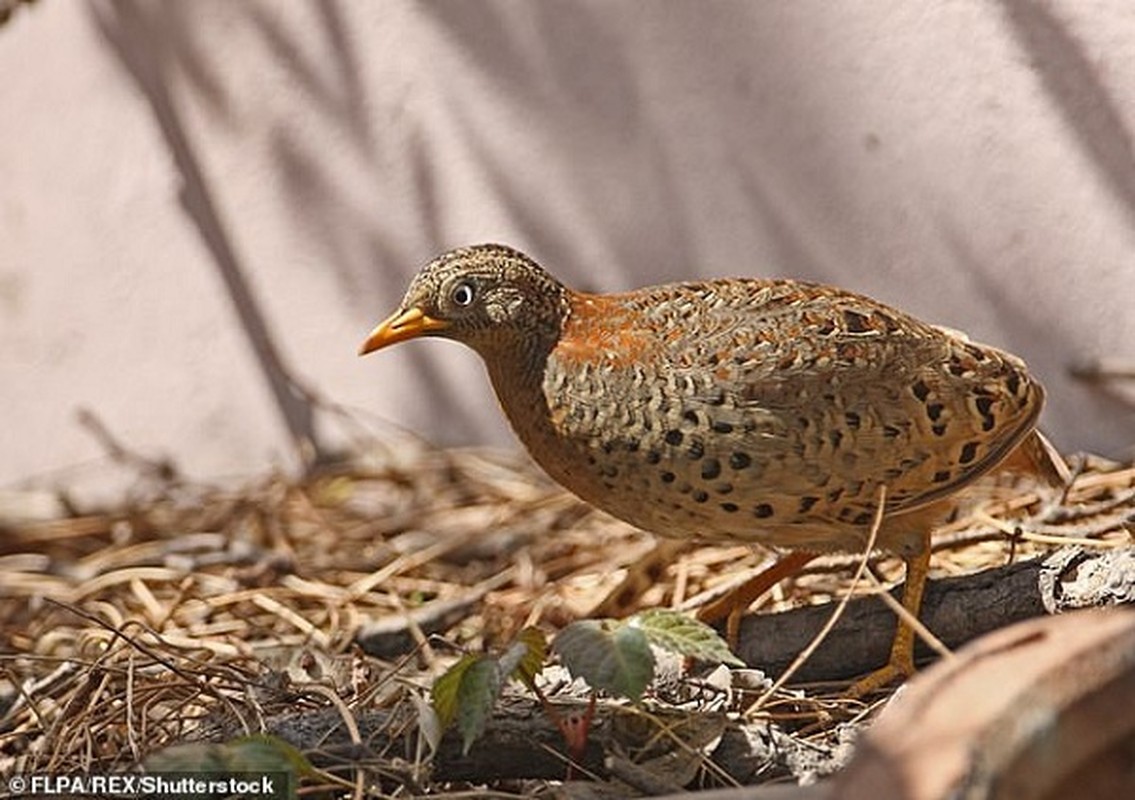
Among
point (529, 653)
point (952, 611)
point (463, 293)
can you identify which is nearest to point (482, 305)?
point (463, 293)

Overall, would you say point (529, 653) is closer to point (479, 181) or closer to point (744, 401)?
point (744, 401)

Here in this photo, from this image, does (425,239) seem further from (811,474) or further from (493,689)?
(493,689)

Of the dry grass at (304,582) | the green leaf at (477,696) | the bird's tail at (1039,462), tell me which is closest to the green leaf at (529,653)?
the green leaf at (477,696)

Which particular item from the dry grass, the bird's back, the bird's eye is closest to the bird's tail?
the dry grass

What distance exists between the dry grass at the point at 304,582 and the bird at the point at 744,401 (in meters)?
0.29

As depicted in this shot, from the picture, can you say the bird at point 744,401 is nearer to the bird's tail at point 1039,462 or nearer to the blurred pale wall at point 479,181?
the bird's tail at point 1039,462

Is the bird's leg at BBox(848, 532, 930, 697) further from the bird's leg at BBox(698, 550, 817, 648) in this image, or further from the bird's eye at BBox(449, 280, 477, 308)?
the bird's eye at BBox(449, 280, 477, 308)

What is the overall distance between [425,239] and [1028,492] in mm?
1412

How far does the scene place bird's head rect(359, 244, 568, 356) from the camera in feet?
8.98

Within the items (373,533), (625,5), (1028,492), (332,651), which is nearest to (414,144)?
(625,5)

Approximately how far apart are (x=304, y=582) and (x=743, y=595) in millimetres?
1101

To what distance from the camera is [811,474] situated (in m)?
2.58

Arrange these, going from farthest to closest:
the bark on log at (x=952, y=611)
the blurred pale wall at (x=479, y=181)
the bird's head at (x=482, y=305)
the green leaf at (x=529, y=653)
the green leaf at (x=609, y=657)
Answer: the blurred pale wall at (x=479, y=181) → the bird's head at (x=482, y=305) → the bark on log at (x=952, y=611) → the green leaf at (x=529, y=653) → the green leaf at (x=609, y=657)

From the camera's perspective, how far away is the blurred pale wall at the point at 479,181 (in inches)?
138
